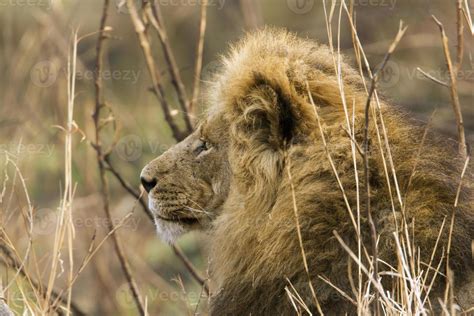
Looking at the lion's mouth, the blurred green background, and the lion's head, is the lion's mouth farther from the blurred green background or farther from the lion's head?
the blurred green background

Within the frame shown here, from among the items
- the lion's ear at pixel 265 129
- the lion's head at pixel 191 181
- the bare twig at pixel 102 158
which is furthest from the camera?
the bare twig at pixel 102 158

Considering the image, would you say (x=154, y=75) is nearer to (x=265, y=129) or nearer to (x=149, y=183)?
(x=149, y=183)

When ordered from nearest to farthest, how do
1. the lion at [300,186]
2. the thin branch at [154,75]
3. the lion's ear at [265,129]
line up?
the lion at [300,186] → the lion's ear at [265,129] → the thin branch at [154,75]

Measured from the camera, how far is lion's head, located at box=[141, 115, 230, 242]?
4.24 metres

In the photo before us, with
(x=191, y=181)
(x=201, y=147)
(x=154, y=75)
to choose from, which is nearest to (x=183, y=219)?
(x=191, y=181)

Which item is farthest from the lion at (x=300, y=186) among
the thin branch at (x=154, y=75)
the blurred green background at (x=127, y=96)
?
the blurred green background at (x=127, y=96)

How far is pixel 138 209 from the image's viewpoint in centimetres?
952

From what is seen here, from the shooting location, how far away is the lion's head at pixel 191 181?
424 centimetres

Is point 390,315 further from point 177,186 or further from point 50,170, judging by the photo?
point 50,170

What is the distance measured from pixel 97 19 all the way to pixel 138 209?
13.2 ft

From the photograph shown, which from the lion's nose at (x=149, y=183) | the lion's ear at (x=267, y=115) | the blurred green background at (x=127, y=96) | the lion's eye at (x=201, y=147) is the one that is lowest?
the blurred green background at (x=127, y=96)

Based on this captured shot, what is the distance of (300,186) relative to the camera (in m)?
3.70

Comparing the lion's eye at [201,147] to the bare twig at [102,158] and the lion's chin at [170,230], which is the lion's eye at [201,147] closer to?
the lion's chin at [170,230]

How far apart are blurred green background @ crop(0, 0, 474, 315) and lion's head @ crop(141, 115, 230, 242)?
2197mm
